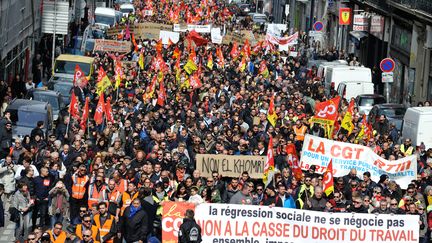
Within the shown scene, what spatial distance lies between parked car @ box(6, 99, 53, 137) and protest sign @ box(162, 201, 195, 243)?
1223 cm

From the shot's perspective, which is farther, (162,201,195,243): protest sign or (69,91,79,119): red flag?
(69,91,79,119): red flag

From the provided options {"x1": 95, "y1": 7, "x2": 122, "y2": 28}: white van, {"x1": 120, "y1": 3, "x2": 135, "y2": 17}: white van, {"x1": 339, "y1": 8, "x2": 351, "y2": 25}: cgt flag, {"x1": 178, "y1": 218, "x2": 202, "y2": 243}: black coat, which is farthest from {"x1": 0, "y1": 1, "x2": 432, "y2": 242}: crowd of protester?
{"x1": 120, "y1": 3, "x2": 135, "y2": 17}: white van

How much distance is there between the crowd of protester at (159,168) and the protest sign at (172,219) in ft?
1.30

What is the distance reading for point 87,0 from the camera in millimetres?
84750

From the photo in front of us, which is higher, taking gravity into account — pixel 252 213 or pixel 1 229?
pixel 252 213

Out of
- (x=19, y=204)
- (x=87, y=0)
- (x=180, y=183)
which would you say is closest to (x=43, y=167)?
(x=19, y=204)

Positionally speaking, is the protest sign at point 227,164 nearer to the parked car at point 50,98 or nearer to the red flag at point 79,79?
the parked car at point 50,98

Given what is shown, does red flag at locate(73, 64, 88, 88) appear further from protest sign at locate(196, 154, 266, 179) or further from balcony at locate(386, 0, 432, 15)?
balcony at locate(386, 0, 432, 15)

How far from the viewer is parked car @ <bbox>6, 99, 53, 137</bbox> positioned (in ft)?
105

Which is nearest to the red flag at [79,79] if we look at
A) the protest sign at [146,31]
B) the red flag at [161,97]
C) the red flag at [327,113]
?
the red flag at [161,97]

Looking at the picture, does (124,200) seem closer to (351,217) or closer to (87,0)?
(351,217)

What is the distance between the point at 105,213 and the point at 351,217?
3.59 m

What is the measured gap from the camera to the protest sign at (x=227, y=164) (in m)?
24.9

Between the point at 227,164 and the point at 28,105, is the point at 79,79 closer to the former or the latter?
the point at 28,105
